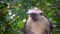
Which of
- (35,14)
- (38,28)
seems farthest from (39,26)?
(35,14)

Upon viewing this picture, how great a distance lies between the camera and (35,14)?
4453 mm

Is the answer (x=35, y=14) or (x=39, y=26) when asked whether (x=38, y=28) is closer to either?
(x=39, y=26)

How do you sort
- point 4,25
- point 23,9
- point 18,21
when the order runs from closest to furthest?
point 23,9, point 18,21, point 4,25

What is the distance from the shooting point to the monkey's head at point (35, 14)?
14.3ft

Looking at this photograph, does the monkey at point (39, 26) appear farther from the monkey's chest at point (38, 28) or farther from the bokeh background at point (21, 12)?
the bokeh background at point (21, 12)

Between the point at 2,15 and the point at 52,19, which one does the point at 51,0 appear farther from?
the point at 2,15

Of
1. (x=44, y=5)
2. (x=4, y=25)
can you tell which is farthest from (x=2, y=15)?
(x=44, y=5)

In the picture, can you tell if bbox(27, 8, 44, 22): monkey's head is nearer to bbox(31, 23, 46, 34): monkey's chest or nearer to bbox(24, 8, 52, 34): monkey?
bbox(24, 8, 52, 34): monkey

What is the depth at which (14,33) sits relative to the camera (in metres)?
5.13

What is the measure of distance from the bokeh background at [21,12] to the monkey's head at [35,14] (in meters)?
0.18

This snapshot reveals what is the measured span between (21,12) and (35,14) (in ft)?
0.83

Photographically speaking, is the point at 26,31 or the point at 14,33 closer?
the point at 26,31

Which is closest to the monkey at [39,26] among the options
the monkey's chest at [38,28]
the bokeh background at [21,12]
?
the monkey's chest at [38,28]

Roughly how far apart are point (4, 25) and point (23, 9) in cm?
79
